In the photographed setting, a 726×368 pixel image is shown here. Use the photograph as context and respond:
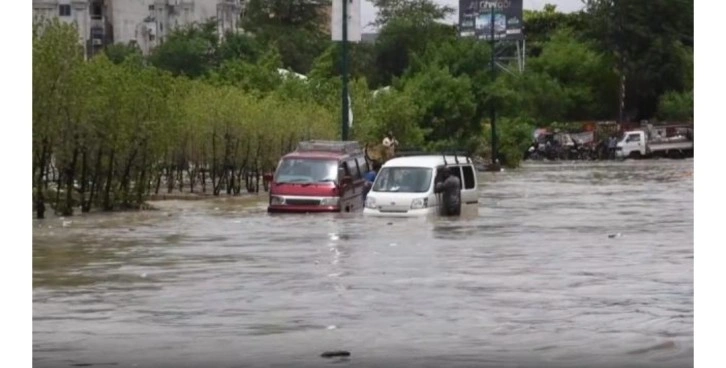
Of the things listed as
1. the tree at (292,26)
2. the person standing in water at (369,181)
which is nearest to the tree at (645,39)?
the tree at (292,26)

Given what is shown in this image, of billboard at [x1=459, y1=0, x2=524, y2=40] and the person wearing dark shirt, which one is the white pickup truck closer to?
billboard at [x1=459, y1=0, x2=524, y2=40]

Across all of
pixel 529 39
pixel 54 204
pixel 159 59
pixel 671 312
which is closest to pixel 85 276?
pixel 671 312

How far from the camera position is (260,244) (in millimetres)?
29188

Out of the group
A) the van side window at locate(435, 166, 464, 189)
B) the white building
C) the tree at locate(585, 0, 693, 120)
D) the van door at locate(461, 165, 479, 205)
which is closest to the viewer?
the van side window at locate(435, 166, 464, 189)

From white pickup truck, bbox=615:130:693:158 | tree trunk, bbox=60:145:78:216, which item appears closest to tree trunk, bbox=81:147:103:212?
tree trunk, bbox=60:145:78:216

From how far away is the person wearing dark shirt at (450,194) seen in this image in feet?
120

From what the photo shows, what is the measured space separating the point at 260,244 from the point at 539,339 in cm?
1360

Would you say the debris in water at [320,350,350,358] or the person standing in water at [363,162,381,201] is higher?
the person standing in water at [363,162,381,201]

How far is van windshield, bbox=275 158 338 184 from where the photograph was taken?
38438mm

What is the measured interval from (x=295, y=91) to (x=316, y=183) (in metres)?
31.9

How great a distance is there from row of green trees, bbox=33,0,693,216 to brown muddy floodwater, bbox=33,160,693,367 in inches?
85.1

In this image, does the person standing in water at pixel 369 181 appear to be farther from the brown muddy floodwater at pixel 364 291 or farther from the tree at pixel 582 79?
the tree at pixel 582 79
